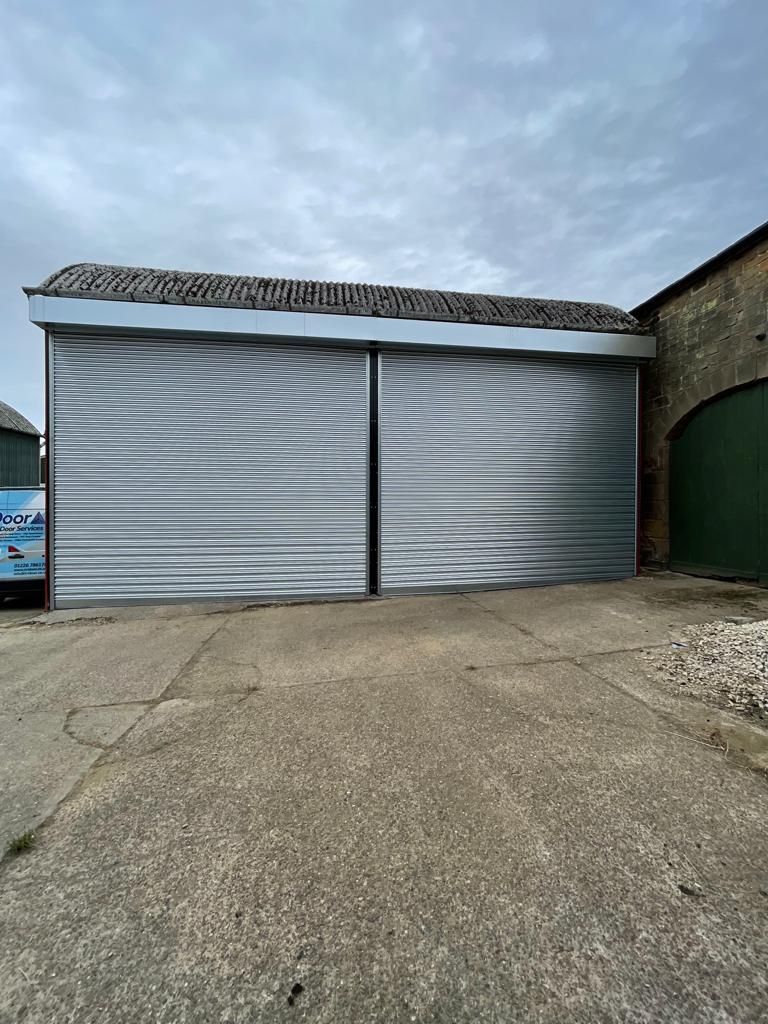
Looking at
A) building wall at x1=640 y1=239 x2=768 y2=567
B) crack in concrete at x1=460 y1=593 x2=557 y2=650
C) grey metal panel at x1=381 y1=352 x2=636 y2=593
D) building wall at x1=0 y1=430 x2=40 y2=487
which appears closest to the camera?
crack in concrete at x1=460 y1=593 x2=557 y2=650

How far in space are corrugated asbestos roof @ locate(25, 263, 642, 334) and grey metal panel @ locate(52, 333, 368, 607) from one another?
2.07 ft

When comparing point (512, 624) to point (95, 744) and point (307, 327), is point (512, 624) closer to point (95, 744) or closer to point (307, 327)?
point (95, 744)

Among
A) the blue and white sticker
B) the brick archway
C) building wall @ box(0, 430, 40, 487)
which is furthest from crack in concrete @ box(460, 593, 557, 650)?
building wall @ box(0, 430, 40, 487)

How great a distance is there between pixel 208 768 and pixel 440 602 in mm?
4526

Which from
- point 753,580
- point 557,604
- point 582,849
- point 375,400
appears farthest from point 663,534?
point 582,849

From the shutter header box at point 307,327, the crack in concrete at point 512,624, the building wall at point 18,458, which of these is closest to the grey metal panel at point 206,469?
the shutter header box at point 307,327

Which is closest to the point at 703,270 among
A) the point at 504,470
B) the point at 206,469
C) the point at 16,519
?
the point at 504,470

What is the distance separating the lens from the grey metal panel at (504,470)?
726 cm

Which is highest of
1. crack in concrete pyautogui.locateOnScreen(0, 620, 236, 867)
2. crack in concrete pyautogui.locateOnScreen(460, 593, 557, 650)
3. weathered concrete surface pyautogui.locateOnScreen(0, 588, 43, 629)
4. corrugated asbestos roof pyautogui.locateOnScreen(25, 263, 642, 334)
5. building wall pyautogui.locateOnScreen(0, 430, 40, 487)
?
corrugated asbestos roof pyautogui.locateOnScreen(25, 263, 642, 334)

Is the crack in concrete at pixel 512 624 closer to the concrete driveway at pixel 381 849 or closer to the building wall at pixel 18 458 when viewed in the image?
the concrete driveway at pixel 381 849

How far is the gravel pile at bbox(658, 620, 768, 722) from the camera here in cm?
324

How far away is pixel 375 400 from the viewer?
7.21 meters

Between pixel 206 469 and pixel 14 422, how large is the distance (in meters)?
19.5

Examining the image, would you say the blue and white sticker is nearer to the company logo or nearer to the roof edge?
the company logo
